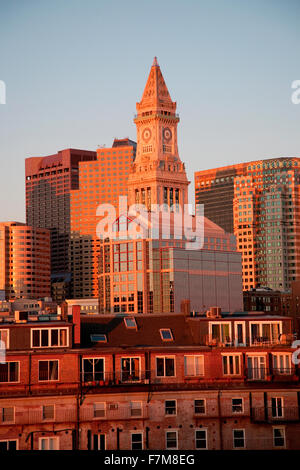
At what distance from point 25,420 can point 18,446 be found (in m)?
2.11

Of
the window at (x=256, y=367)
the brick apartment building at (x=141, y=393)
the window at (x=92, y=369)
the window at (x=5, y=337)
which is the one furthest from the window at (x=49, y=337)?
the window at (x=256, y=367)

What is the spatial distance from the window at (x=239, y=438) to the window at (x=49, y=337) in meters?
16.2

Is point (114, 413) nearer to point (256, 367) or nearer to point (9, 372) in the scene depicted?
point (9, 372)

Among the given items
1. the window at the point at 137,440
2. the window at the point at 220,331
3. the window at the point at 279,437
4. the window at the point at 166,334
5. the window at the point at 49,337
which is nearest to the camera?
the window at the point at 137,440

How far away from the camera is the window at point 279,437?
7388 cm

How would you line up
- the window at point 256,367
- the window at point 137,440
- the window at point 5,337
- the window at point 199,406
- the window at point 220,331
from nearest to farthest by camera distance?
the window at point 137,440
the window at point 199,406
the window at point 256,367
the window at point 5,337
the window at point 220,331

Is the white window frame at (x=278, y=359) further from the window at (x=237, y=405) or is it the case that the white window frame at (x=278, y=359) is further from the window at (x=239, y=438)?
the window at (x=239, y=438)

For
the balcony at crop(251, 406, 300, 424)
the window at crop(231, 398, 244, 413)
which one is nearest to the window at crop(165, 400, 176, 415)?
the window at crop(231, 398, 244, 413)

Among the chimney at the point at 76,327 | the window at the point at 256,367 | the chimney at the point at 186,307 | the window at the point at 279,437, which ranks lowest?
the window at the point at 279,437

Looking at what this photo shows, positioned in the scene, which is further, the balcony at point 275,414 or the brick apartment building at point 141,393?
the balcony at point 275,414

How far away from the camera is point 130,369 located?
250 feet

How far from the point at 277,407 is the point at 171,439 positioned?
9480 millimetres
